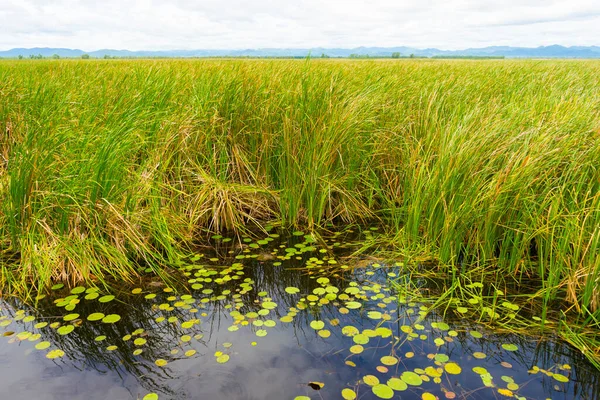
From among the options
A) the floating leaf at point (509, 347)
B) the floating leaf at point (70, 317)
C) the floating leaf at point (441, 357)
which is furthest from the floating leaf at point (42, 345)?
the floating leaf at point (509, 347)

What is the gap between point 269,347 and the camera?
2650 mm

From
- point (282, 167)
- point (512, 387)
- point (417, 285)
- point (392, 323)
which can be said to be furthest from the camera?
point (282, 167)

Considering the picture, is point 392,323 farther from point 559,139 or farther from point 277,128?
point 277,128

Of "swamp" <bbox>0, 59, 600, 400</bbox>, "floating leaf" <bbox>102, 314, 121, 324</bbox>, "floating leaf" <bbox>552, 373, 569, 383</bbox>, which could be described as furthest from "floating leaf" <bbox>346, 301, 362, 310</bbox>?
"floating leaf" <bbox>102, 314, 121, 324</bbox>

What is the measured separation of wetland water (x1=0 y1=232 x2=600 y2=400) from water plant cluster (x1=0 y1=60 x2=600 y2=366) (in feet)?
1.11

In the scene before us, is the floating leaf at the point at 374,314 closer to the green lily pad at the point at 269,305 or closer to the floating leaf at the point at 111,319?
the green lily pad at the point at 269,305

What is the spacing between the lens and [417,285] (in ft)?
10.9

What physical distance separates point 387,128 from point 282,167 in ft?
4.50

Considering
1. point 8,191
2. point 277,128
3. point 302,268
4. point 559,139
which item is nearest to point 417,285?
point 302,268

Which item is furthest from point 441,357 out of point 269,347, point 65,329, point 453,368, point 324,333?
point 65,329

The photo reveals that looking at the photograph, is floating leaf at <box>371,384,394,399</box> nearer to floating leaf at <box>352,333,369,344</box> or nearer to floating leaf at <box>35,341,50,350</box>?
floating leaf at <box>352,333,369,344</box>

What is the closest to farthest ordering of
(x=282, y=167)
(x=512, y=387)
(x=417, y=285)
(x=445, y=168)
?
(x=512, y=387)
(x=417, y=285)
(x=445, y=168)
(x=282, y=167)

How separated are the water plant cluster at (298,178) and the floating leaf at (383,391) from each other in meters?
1.16

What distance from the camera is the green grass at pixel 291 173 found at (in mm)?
3271
